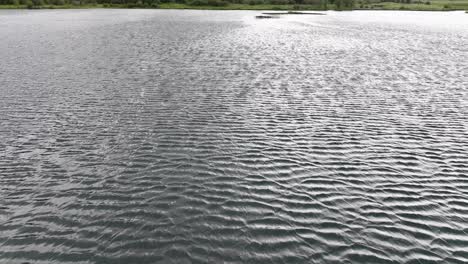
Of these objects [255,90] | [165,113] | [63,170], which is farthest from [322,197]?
[255,90]

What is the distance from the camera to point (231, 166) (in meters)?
27.4

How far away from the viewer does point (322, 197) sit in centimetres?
2305

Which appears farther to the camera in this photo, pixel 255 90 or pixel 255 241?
pixel 255 90

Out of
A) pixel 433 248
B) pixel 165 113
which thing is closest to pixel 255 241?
pixel 433 248

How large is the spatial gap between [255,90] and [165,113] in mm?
15584

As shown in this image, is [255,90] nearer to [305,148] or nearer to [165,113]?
[165,113]

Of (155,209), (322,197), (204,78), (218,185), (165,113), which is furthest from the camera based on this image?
(204,78)

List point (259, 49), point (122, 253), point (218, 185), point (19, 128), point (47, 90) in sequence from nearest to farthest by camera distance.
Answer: point (122, 253) < point (218, 185) < point (19, 128) < point (47, 90) < point (259, 49)

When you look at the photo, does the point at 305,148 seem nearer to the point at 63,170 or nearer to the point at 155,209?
the point at 155,209

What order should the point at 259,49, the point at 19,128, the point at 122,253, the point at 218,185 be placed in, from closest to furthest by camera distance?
the point at 122,253
the point at 218,185
the point at 19,128
the point at 259,49

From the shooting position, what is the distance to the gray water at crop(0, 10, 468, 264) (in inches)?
735

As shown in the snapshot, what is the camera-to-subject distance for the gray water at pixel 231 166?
1867 centimetres

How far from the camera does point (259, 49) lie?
285 ft

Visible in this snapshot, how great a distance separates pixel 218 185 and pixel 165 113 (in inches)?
667
